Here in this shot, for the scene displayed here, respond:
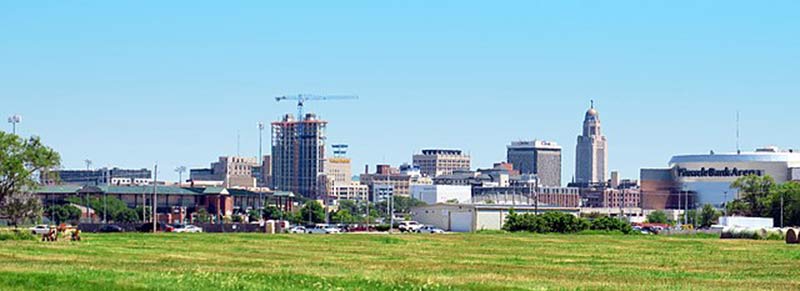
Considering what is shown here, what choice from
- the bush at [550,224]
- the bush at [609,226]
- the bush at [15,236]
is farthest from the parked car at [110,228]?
the bush at [15,236]

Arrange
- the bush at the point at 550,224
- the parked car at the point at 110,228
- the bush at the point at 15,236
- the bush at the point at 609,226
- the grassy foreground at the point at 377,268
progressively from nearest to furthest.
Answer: the grassy foreground at the point at 377,268
the bush at the point at 15,236
the parked car at the point at 110,228
the bush at the point at 550,224
the bush at the point at 609,226

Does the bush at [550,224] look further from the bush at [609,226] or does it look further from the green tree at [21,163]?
the green tree at [21,163]

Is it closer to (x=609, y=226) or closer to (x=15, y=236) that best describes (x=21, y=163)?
(x=15, y=236)

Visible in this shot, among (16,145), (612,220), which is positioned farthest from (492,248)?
(612,220)

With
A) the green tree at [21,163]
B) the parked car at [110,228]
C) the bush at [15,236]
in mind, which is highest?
the green tree at [21,163]

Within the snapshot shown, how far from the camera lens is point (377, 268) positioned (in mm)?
58000

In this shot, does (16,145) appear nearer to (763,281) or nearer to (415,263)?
(415,263)

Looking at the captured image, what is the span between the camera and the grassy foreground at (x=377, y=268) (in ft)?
152

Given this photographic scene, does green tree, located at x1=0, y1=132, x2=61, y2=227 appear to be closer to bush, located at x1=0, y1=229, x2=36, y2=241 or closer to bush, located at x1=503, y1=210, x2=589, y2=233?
bush, located at x1=0, y1=229, x2=36, y2=241

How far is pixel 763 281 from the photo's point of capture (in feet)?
172

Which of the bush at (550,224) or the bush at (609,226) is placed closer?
the bush at (550,224)

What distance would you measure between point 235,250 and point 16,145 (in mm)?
59833

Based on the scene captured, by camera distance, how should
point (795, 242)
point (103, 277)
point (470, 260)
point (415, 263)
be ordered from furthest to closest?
point (795, 242)
point (470, 260)
point (415, 263)
point (103, 277)

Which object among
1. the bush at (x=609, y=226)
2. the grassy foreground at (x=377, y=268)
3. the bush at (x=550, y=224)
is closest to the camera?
the grassy foreground at (x=377, y=268)
